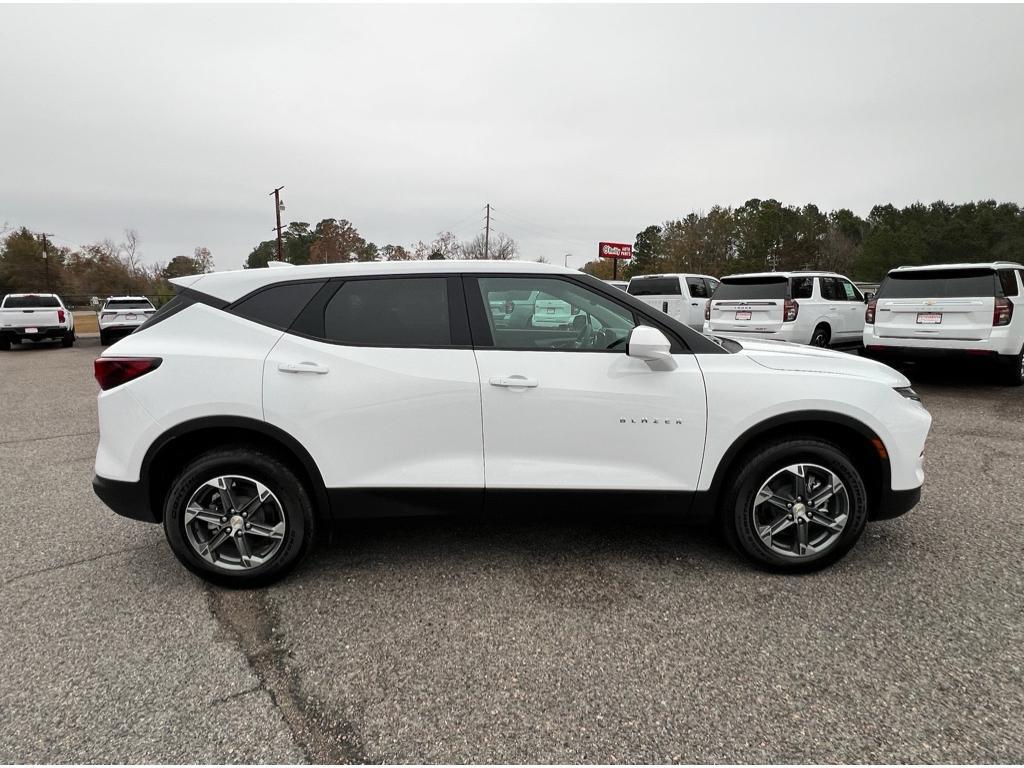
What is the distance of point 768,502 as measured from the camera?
2.99m

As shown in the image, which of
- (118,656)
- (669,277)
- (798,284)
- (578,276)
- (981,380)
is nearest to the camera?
(118,656)

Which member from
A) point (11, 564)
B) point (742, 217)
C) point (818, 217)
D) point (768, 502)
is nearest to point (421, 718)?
point (768, 502)

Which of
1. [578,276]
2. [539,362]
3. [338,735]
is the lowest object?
[338,735]

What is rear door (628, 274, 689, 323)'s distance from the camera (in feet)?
47.1

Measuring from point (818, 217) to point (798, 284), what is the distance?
7008cm

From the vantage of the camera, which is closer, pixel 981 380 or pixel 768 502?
pixel 768 502

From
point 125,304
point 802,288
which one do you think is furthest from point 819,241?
point 125,304

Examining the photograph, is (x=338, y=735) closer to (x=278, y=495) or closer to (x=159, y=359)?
(x=278, y=495)

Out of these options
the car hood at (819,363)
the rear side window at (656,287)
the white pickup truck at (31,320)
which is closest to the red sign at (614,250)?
the rear side window at (656,287)

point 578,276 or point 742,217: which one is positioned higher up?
point 742,217

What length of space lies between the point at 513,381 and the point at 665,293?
1283cm

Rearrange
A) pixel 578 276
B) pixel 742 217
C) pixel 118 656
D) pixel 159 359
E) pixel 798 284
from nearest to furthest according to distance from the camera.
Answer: pixel 118 656 < pixel 159 359 < pixel 578 276 < pixel 798 284 < pixel 742 217

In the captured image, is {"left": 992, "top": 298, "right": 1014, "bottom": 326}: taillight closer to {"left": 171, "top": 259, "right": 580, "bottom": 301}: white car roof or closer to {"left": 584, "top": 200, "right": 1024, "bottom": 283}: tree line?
{"left": 171, "top": 259, "right": 580, "bottom": 301}: white car roof

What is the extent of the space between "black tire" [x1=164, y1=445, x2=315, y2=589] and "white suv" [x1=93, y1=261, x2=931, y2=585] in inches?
0.4
